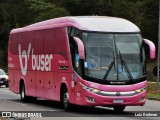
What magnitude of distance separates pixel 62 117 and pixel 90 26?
3608mm

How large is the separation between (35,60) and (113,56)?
6.08 meters

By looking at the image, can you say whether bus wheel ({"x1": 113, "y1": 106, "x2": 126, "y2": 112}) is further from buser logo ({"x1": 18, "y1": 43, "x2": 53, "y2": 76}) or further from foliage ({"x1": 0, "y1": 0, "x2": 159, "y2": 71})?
foliage ({"x1": 0, "y1": 0, "x2": 159, "y2": 71})

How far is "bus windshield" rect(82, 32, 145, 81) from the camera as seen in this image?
18891mm

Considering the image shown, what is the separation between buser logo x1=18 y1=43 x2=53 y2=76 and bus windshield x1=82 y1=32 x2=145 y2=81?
3.35 m

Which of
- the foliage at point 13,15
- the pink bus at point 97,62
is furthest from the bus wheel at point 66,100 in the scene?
the foliage at point 13,15

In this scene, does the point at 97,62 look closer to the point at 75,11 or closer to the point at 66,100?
the point at 66,100

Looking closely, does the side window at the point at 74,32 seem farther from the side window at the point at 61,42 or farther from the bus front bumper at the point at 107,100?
the bus front bumper at the point at 107,100

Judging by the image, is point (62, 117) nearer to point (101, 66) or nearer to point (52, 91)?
point (101, 66)

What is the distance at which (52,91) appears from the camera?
22.1m

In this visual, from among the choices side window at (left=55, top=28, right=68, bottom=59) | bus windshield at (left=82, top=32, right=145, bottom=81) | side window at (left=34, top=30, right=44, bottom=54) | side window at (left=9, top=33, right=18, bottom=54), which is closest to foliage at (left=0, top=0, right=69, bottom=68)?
side window at (left=9, top=33, right=18, bottom=54)

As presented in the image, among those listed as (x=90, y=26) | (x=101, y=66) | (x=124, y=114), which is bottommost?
(x=124, y=114)

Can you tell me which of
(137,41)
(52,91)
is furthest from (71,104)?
(137,41)

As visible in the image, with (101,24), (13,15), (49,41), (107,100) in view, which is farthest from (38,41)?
(13,15)

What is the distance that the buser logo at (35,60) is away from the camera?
22641 millimetres
